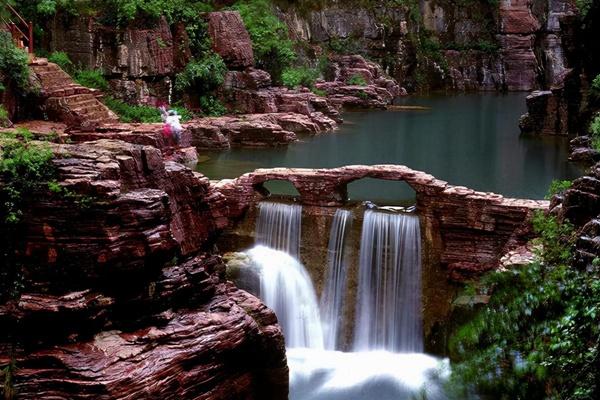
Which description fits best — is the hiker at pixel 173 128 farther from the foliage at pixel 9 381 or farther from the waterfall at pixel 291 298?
the foliage at pixel 9 381

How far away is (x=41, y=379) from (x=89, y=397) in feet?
2.33

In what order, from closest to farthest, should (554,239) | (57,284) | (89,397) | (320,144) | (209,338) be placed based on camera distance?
(89,397), (57,284), (209,338), (554,239), (320,144)

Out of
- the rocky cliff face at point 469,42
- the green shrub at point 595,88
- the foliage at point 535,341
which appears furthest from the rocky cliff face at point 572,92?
the foliage at point 535,341

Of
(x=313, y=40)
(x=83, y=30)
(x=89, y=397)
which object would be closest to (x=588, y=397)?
(x=89, y=397)

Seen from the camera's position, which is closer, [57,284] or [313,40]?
[57,284]

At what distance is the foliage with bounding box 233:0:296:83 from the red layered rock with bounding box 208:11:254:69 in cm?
140

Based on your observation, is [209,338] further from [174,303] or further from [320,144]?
[320,144]

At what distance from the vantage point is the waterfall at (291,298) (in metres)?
15.3

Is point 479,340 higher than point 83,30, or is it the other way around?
point 83,30

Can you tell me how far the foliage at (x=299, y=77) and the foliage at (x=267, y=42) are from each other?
0.35 metres

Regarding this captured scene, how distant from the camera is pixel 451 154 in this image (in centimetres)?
2722

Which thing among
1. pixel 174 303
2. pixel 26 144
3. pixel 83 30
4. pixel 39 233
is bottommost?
pixel 174 303

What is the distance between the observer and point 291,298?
1562cm

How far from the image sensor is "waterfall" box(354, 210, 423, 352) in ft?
49.8
